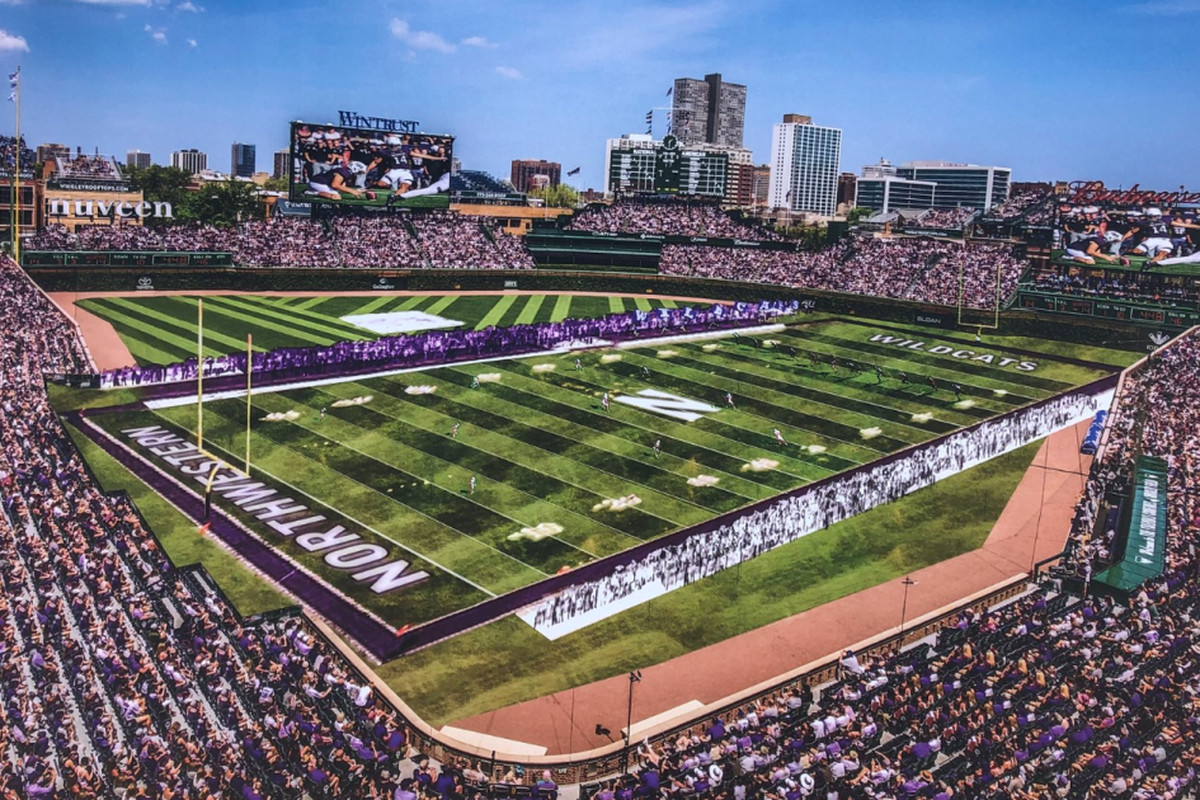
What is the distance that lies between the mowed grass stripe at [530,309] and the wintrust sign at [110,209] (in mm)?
31416

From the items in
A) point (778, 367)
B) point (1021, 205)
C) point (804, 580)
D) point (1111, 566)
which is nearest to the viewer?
point (1111, 566)

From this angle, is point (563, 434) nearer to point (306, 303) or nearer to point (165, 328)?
point (165, 328)

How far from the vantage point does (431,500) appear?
105ft

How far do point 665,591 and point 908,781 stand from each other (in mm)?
11393

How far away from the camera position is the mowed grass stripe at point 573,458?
103 feet

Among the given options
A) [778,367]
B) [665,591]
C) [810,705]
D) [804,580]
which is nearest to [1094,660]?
[810,705]

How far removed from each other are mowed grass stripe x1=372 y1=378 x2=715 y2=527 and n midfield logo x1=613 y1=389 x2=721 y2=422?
6.39 m

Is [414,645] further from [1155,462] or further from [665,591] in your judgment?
[1155,462]

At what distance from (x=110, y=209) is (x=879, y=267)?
6420 cm

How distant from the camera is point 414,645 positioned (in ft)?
75.3

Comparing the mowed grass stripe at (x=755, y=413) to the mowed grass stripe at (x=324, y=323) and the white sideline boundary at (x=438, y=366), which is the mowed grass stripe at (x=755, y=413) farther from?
the mowed grass stripe at (x=324, y=323)

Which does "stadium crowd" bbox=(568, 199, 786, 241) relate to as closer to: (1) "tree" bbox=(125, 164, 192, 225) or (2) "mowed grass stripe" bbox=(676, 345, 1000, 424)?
(2) "mowed grass stripe" bbox=(676, 345, 1000, 424)

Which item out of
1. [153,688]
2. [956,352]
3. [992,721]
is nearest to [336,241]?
[956,352]

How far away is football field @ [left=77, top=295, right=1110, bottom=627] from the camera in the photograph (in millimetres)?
29250
